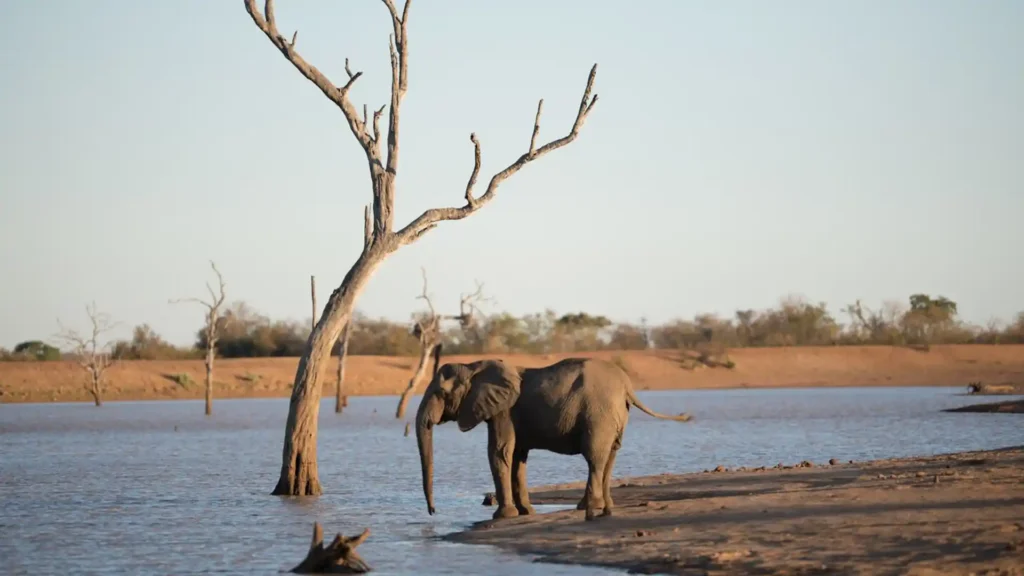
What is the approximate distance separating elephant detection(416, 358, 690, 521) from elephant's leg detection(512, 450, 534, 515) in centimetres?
1

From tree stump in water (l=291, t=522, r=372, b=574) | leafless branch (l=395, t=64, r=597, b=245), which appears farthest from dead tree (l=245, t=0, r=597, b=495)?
tree stump in water (l=291, t=522, r=372, b=574)

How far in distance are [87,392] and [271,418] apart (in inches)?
1003

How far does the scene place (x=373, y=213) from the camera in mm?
20078

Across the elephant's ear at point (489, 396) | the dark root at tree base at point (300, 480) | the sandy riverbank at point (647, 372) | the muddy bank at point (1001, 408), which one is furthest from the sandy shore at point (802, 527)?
the sandy riverbank at point (647, 372)

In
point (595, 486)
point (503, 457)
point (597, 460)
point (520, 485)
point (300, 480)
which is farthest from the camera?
point (300, 480)

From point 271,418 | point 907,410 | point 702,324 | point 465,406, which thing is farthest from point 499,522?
point 702,324

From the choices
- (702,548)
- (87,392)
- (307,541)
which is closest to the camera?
(702,548)

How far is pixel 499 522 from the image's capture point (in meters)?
15.7

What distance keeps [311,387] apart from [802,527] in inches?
324

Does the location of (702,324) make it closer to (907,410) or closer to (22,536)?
(907,410)

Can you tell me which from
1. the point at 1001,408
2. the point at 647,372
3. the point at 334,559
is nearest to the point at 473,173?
the point at 334,559

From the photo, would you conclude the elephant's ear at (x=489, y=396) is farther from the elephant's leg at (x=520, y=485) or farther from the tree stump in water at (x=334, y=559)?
the tree stump in water at (x=334, y=559)

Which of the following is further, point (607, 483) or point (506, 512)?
point (506, 512)

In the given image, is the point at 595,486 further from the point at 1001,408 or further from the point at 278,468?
the point at 1001,408
